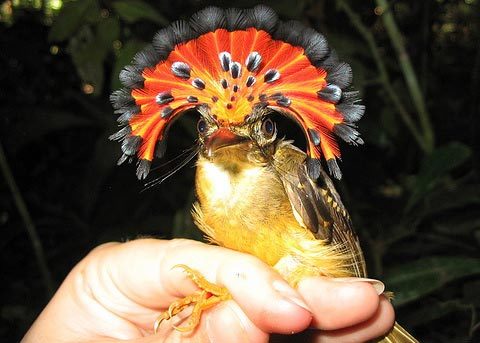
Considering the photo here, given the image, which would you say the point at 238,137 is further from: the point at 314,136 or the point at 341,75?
the point at 341,75

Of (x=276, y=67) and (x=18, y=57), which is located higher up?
(x=18, y=57)

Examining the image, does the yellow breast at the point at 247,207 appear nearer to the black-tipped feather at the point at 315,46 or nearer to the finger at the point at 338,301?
the finger at the point at 338,301

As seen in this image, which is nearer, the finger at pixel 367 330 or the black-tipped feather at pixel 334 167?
the black-tipped feather at pixel 334 167

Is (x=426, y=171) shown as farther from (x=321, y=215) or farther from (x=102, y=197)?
(x=102, y=197)

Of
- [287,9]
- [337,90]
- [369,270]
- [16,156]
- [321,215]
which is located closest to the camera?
[337,90]

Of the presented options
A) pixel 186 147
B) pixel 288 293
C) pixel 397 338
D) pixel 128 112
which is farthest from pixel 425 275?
pixel 186 147

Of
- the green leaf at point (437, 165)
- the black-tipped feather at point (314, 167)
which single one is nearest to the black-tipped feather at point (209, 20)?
the black-tipped feather at point (314, 167)

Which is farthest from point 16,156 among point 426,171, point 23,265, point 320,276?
point 320,276
